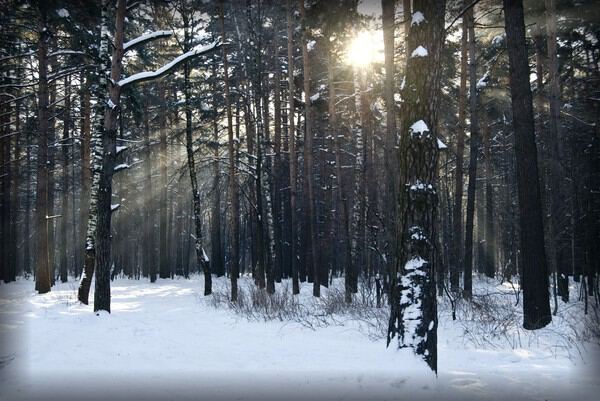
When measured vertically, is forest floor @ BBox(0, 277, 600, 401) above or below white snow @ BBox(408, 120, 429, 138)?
below

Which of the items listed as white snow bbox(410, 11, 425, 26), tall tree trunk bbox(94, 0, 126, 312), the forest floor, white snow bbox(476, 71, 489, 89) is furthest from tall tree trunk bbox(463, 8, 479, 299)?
tall tree trunk bbox(94, 0, 126, 312)

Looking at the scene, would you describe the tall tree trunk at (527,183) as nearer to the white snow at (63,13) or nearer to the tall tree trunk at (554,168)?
the tall tree trunk at (554,168)

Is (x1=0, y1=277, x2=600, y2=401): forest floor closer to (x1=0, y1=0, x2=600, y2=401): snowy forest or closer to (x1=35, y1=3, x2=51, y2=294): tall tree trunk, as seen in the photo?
(x1=0, y1=0, x2=600, y2=401): snowy forest

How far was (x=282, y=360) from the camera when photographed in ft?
18.4

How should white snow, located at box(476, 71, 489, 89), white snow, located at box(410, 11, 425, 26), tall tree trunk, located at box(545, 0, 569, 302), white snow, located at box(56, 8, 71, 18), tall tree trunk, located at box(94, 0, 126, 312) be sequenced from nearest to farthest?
white snow, located at box(410, 11, 425, 26) < tall tree trunk, located at box(94, 0, 126, 312) < tall tree trunk, located at box(545, 0, 569, 302) < white snow, located at box(56, 8, 71, 18) < white snow, located at box(476, 71, 489, 89)

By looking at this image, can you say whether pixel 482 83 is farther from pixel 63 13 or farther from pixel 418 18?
pixel 63 13

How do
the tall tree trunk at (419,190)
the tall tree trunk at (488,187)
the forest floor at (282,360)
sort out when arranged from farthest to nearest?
the tall tree trunk at (488,187)
the tall tree trunk at (419,190)
the forest floor at (282,360)

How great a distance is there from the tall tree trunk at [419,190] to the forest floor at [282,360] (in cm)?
52

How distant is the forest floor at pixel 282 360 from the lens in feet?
14.3

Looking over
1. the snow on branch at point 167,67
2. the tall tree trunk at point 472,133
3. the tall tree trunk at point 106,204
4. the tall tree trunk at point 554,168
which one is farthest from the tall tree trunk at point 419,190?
the tall tree trunk at point 472,133

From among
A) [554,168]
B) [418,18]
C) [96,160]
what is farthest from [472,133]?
[96,160]

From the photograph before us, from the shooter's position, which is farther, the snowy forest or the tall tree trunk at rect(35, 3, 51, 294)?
the tall tree trunk at rect(35, 3, 51, 294)

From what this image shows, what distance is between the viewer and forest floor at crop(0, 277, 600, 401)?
434 centimetres

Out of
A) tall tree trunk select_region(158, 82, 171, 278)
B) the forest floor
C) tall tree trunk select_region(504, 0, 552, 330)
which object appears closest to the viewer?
the forest floor
